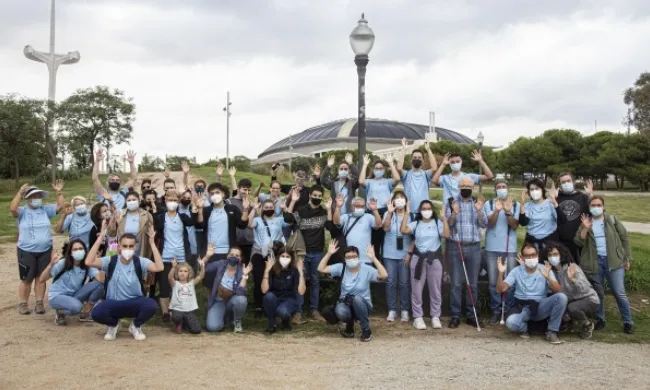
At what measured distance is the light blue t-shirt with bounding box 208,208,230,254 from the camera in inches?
310

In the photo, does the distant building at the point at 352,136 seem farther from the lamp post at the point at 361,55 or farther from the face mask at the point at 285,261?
the face mask at the point at 285,261

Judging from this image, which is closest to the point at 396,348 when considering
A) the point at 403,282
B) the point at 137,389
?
the point at 403,282

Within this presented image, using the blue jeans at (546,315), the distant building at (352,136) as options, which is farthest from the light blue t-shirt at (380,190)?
the distant building at (352,136)

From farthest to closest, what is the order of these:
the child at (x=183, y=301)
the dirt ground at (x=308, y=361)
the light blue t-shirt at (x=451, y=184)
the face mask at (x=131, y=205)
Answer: the light blue t-shirt at (x=451, y=184) < the face mask at (x=131, y=205) < the child at (x=183, y=301) < the dirt ground at (x=308, y=361)

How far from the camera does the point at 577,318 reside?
7.13 meters

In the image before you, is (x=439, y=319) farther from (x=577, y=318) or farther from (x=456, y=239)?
(x=577, y=318)

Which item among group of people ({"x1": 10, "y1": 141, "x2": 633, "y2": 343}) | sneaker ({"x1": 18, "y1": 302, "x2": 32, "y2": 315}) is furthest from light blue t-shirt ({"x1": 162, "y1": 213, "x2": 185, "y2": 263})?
sneaker ({"x1": 18, "y1": 302, "x2": 32, "y2": 315})

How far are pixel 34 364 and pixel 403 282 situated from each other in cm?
458

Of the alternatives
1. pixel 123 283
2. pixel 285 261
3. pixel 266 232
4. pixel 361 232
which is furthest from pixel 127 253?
pixel 361 232

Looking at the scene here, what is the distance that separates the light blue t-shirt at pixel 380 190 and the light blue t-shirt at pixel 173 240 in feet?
9.07

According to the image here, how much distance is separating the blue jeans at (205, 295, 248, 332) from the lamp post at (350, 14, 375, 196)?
2.66m

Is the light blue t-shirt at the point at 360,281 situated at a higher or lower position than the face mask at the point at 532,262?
lower

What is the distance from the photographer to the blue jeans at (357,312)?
23.0 feet

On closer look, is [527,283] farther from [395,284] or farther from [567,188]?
[395,284]
